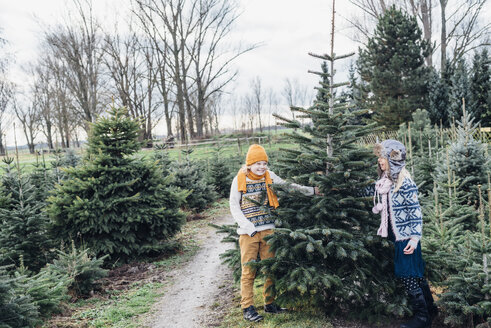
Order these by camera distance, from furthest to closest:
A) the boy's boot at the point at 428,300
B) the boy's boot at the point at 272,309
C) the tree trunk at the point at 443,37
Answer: the tree trunk at the point at 443,37 → the boy's boot at the point at 272,309 → the boy's boot at the point at 428,300

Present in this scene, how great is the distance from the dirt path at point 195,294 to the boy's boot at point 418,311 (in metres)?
2.26

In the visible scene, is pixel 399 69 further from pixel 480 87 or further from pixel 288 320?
pixel 288 320

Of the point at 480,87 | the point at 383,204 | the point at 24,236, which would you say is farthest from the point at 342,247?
the point at 480,87

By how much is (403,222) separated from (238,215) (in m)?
1.78

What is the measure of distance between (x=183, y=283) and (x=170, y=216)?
1834 mm

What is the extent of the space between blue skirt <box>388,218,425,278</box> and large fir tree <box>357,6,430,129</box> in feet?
76.6

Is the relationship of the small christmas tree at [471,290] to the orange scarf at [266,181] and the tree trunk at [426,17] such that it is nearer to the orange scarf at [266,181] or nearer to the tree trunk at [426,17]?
the orange scarf at [266,181]

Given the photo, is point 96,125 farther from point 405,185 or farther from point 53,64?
point 53,64

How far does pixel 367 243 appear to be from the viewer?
148 inches

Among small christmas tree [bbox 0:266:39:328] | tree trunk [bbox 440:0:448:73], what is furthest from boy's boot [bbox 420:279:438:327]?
tree trunk [bbox 440:0:448:73]

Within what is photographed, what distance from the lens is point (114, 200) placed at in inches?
271

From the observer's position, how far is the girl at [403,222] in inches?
141

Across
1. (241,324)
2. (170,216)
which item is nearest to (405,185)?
(241,324)

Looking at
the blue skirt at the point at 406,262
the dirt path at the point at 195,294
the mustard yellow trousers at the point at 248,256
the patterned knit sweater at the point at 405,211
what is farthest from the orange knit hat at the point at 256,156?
the dirt path at the point at 195,294
